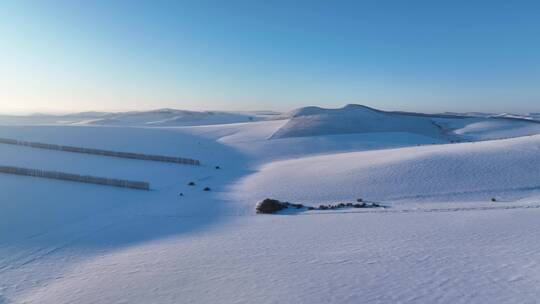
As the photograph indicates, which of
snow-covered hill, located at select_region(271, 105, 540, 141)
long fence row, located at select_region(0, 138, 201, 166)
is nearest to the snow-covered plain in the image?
long fence row, located at select_region(0, 138, 201, 166)

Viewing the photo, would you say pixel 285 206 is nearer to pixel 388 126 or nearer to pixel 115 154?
pixel 115 154

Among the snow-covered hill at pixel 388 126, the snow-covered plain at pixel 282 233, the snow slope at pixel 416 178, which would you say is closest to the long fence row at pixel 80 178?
the snow-covered plain at pixel 282 233

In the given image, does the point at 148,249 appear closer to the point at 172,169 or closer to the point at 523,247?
the point at 523,247

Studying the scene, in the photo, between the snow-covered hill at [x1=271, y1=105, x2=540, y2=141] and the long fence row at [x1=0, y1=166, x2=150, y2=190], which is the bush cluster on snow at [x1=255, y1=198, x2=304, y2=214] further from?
the snow-covered hill at [x1=271, y1=105, x2=540, y2=141]

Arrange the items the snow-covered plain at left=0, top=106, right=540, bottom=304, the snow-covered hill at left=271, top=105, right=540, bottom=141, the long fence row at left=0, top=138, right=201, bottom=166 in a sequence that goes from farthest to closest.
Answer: the snow-covered hill at left=271, top=105, right=540, bottom=141
the long fence row at left=0, top=138, right=201, bottom=166
the snow-covered plain at left=0, top=106, right=540, bottom=304

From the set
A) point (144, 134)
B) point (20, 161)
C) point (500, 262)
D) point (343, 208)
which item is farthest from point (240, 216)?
point (144, 134)
